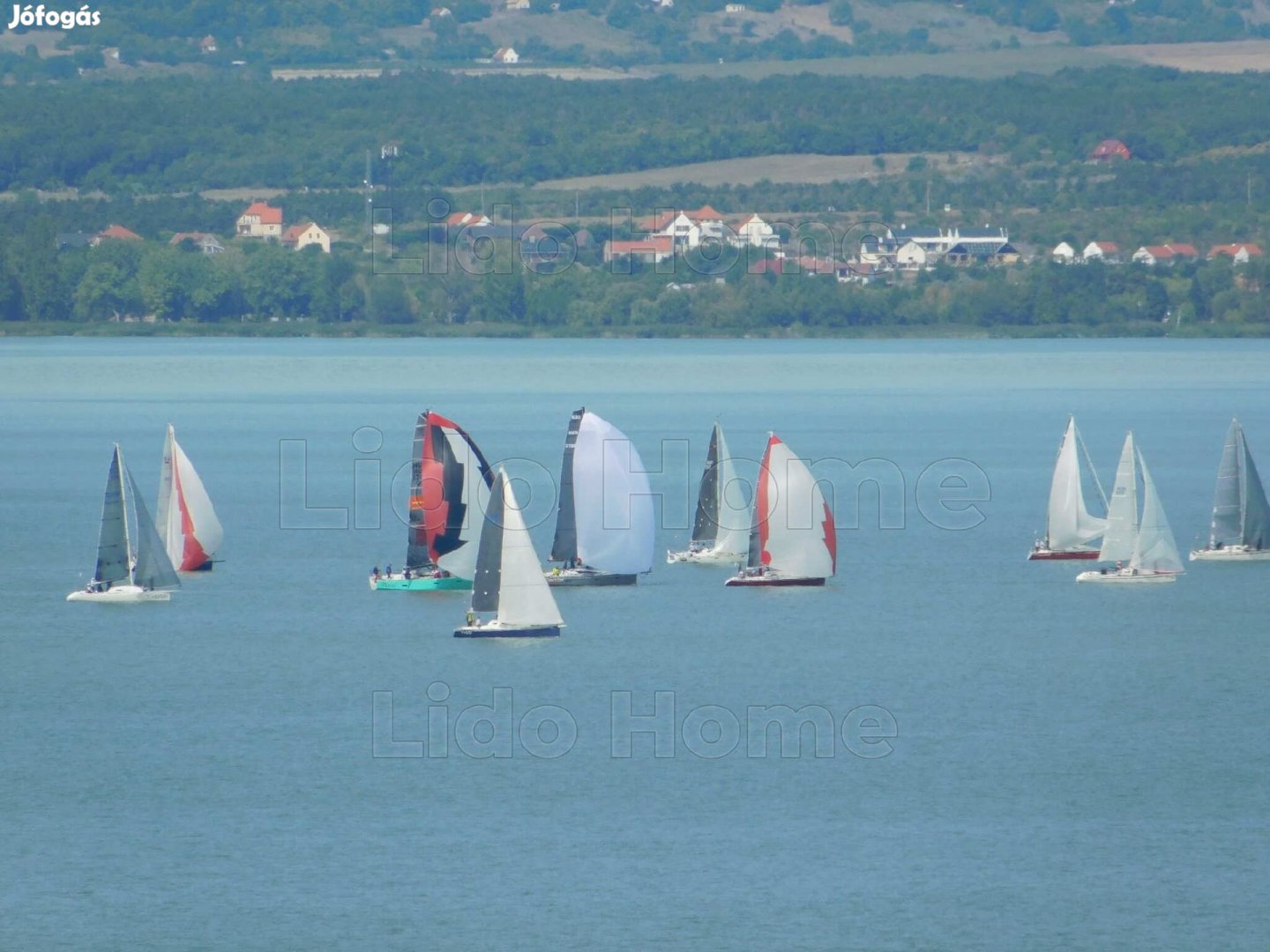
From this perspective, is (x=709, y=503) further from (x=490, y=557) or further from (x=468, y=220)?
(x=468, y=220)

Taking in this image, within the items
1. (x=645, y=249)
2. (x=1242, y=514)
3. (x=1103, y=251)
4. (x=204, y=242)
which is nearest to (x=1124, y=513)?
(x=1242, y=514)

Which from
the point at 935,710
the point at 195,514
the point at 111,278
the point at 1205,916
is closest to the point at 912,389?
the point at 111,278

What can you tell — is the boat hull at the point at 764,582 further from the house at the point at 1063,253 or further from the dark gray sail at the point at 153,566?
the house at the point at 1063,253

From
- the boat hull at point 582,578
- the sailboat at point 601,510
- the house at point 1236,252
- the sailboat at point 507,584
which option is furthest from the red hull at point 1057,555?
the house at point 1236,252

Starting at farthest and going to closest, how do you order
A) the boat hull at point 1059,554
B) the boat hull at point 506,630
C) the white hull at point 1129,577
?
1. the boat hull at point 1059,554
2. the white hull at point 1129,577
3. the boat hull at point 506,630

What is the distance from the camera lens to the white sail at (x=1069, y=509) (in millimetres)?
51969

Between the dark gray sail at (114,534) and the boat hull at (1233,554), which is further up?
the dark gray sail at (114,534)

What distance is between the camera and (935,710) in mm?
37812

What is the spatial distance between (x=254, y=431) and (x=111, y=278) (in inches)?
3367

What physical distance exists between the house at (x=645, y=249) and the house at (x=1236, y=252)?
131ft

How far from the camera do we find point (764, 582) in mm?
49188

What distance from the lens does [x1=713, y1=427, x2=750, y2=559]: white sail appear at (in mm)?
53500

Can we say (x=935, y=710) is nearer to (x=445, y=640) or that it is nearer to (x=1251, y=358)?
(x=445, y=640)

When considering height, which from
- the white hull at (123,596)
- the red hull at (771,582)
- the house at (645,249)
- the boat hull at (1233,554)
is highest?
the house at (645,249)
